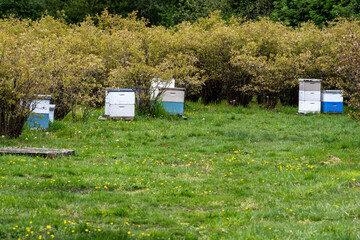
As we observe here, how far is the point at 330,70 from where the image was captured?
2059 centimetres

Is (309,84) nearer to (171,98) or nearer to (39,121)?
(171,98)

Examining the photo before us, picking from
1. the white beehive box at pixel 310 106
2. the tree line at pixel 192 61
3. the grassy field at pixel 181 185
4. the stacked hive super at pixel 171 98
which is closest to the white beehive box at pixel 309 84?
the white beehive box at pixel 310 106

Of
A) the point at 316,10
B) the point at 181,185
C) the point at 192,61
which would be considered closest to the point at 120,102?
the point at 192,61

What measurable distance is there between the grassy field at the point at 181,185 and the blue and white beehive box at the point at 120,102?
1.37 m

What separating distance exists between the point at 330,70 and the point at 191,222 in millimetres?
16920

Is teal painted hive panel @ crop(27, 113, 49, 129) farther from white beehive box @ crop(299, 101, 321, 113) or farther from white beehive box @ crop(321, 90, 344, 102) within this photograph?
white beehive box @ crop(321, 90, 344, 102)

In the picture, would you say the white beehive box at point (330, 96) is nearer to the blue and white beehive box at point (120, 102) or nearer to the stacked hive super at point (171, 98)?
the stacked hive super at point (171, 98)

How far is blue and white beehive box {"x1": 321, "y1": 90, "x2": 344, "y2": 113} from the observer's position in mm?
19234

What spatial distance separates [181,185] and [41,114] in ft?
20.3

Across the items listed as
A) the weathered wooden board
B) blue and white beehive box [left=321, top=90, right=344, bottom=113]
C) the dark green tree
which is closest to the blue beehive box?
blue and white beehive box [left=321, top=90, right=344, bottom=113]

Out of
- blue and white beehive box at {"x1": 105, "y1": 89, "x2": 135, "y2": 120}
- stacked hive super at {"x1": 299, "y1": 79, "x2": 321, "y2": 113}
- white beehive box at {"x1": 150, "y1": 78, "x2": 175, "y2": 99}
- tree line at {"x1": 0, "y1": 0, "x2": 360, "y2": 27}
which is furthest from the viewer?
tree line at {"x1": 0, "y1": 0, "x2": 360, "y2": 27}

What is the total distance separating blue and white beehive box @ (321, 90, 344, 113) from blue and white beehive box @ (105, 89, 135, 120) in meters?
9.10

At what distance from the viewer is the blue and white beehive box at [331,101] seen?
19.2 metres

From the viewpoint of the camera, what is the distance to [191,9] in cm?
4203
